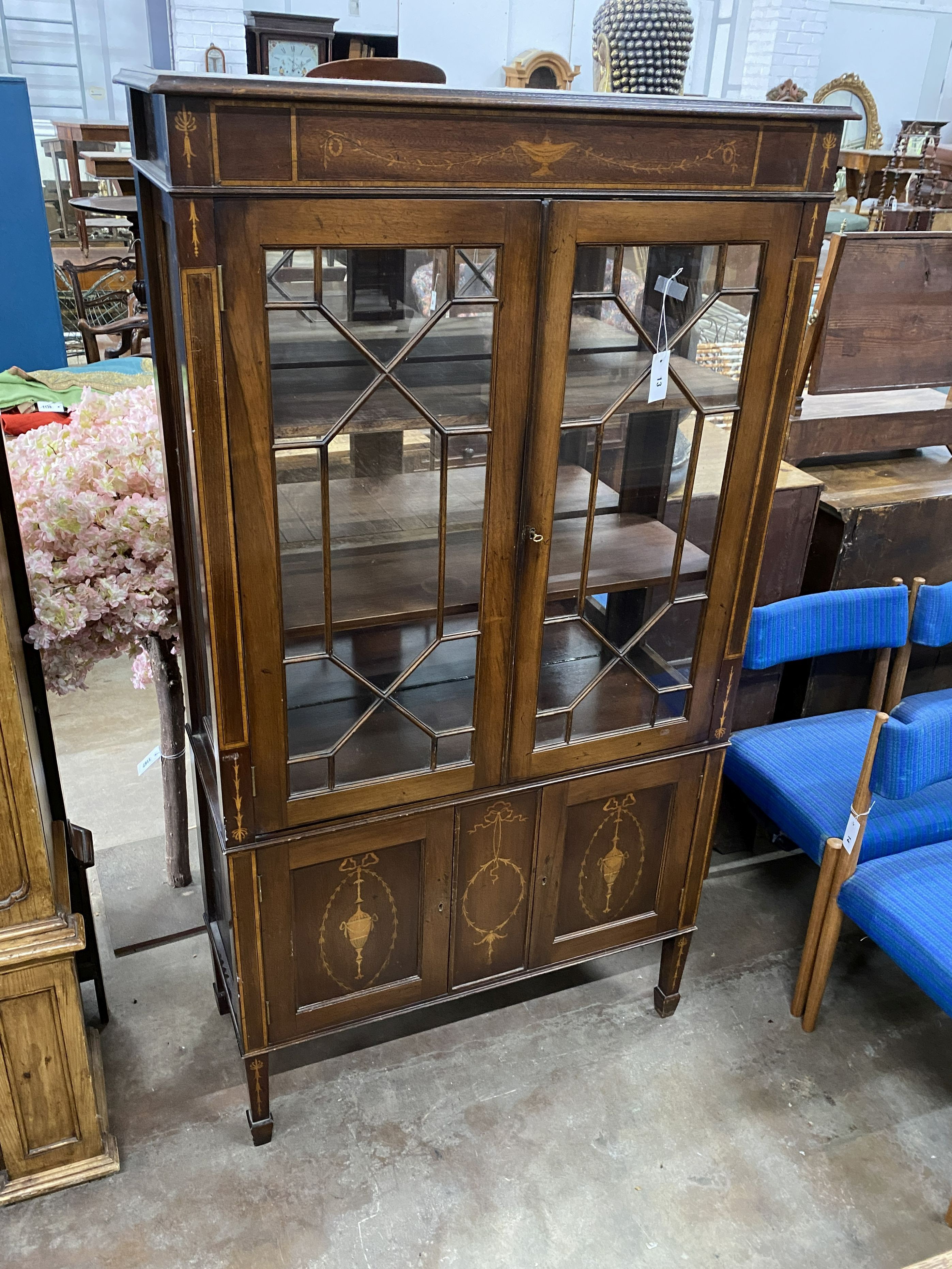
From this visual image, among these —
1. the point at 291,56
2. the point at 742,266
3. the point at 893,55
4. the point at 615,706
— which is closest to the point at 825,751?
the point at 615,706

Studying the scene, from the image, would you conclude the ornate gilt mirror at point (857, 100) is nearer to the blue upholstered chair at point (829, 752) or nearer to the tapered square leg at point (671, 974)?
the blue upholstered chair at point (829, 752)

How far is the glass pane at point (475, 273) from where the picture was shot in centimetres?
126

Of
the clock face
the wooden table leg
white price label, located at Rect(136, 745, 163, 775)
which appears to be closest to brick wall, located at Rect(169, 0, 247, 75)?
the clock face

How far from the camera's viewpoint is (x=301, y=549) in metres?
1.36

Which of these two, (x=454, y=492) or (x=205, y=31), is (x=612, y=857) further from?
(x=205, y=31)

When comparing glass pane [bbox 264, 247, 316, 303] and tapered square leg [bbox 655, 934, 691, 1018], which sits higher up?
glass pane [bbox 264, 247, 316, 303]

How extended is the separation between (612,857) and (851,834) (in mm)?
460

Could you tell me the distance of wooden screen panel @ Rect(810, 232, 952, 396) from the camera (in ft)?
7.19

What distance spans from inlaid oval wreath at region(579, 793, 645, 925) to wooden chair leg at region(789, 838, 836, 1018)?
1.20 feet

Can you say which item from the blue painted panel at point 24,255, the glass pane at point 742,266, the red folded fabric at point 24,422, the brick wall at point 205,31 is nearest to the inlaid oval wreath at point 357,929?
the glass pane at point 742,266

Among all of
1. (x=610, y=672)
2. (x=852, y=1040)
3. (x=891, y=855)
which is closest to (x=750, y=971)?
(x=852, y=1040)

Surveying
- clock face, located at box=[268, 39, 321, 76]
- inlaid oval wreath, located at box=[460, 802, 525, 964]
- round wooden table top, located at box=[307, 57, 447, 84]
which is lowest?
inlaid oval wreath, located at box=[460, 802, 525, 964]

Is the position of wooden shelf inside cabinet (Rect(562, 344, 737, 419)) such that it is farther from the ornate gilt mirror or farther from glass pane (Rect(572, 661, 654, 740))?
the ornate gilt mirror

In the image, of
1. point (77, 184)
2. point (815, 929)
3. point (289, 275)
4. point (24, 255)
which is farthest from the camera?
point (77, 184)
